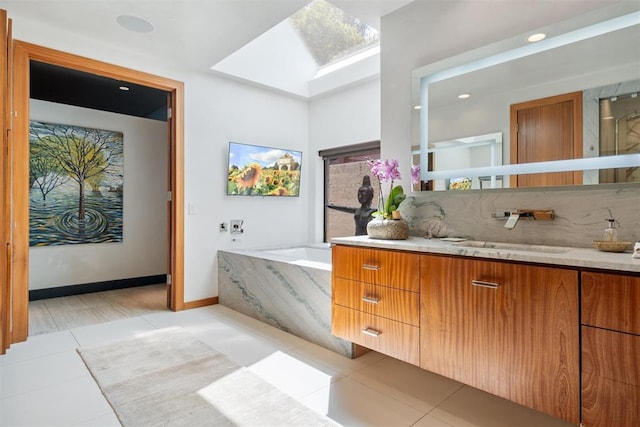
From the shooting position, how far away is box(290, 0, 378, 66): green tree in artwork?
3580 mm

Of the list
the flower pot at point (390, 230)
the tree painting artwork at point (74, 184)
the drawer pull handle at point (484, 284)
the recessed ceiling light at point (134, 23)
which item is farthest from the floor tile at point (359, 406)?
the tree painting artwork at point (74, 184)

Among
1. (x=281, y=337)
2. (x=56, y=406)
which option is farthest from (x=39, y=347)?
(x=281, y=337)

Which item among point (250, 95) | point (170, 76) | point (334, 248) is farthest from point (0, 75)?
point (334, 248)

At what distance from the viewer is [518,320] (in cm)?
138

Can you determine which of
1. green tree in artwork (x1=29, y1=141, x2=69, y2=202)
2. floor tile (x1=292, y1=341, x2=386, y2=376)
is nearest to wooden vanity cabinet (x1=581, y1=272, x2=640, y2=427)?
floor tile (x1=292, y1=341, x2=386, y2=376)

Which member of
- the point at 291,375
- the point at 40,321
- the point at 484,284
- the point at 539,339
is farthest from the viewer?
the point at 40,321

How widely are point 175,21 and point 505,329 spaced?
3038mm

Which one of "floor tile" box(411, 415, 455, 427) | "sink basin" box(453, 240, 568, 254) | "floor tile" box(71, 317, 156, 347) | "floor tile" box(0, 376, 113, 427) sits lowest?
"floor tile" box(411, 415, 455, 427)

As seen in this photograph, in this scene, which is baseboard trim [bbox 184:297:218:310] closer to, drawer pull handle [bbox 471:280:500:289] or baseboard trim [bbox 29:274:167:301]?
baseboard trim [bbox 29:274:167:301]

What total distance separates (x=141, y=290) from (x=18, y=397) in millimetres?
2700

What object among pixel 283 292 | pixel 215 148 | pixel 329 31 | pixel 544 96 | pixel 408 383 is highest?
pixel 329 31

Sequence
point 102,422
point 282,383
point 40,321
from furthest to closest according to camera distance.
Result: point 40,321, point 282,383, point 102,422

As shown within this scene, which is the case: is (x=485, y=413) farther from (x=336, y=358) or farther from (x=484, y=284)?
(x=336, y=358)

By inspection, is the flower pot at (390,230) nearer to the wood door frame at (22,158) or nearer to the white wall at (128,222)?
the wood door frame at (22,158)
